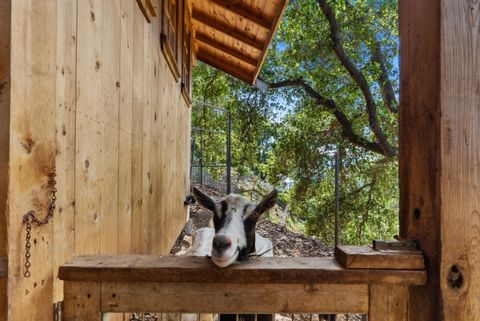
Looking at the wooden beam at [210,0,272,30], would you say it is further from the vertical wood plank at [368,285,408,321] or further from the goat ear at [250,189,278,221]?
the vertical wood plank at [368,285,408,321]

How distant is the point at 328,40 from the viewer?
8.66 metres

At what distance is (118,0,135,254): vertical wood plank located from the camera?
186 cm

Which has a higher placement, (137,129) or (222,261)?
(137,129)

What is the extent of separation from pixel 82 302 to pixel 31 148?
478mm

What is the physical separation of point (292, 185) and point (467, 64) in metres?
9.32

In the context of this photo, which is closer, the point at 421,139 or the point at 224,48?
the point at 421,139

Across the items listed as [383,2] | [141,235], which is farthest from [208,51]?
[141,235]

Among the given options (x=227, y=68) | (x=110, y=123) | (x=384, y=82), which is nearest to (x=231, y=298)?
(x=110, y=123)

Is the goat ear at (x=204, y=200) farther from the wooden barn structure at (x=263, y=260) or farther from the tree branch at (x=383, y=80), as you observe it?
the tree branch at (x=383, y=80)

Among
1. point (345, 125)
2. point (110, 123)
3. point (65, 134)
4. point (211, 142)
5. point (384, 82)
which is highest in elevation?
point (384, 82)

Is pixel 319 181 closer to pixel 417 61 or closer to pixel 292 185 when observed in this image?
pixel 292 185

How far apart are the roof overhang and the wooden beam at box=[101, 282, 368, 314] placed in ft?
12.4

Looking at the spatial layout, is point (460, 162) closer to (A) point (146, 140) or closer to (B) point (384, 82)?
(A) point (146, 140)

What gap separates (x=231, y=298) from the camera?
100 cm
